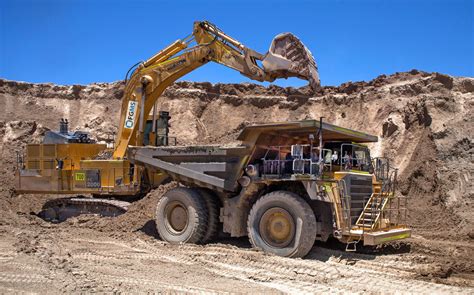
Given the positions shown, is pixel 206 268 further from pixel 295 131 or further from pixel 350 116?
pixel 350 116

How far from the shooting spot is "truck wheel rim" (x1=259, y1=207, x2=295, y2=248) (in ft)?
30.8

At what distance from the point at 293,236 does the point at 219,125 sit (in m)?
21.9

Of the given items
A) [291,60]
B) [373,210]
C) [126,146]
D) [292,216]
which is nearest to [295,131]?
[292,216]

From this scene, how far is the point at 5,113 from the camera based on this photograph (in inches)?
1230

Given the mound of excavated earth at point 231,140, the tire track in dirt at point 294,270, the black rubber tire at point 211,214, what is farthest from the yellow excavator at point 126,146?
the tire track in dirt at point 294,270

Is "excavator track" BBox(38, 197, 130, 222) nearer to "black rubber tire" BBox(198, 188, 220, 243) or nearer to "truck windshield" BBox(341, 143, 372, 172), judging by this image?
"black rubber tire" BBox(198, 188, 220, 243)

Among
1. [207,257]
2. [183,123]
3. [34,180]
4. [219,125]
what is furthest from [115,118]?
[207,257]

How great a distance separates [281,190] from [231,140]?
1126 cm

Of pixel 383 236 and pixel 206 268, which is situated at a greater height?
pixel 383 236

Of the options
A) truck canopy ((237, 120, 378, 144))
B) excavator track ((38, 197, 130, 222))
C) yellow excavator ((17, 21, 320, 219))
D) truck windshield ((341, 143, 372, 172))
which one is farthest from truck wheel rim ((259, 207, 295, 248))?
excavator track ((38, 197, 130, 222))

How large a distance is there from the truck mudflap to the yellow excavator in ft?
15.5

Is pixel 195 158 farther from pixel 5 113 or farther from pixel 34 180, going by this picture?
pixel 5 113

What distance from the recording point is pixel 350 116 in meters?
27.2

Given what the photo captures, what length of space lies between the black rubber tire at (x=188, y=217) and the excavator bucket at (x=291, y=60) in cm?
337
